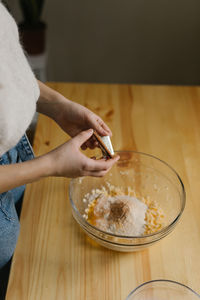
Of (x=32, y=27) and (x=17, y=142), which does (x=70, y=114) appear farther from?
(x=32, y=27)

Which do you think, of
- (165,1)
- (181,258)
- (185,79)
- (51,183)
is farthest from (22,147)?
(185,79)

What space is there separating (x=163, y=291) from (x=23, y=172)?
0.40 m

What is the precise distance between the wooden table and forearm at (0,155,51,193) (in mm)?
179

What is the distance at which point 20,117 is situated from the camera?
0.67 m

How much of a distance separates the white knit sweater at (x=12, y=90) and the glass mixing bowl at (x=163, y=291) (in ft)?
1.37

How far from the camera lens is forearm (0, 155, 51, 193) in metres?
0.70

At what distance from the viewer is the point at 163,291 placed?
2.28 ft

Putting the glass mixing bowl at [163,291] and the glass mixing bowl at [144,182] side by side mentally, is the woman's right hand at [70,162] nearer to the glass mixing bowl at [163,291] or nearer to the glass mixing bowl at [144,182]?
the glass mixing bowl at [144,182]

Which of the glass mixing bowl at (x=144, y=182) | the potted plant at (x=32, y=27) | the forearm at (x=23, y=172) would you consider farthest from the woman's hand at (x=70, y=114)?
the potted plant at (x=32, y=27)

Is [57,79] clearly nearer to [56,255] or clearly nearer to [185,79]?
[185,79]

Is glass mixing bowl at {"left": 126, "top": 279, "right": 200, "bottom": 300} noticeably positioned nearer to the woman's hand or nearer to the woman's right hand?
the woman's right hand

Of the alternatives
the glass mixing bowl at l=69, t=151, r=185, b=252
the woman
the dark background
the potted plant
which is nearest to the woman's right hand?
the woman

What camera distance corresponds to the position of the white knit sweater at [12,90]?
25.4 inches

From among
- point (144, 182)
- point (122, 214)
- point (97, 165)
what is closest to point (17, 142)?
point (97, 165)
